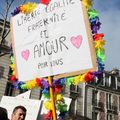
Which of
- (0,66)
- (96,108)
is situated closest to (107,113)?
(96,108)

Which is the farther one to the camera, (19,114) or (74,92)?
(74,92)

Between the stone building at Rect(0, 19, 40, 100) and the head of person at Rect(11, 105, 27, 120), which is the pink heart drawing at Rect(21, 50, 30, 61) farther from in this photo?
the stone building at Rect(0, 19, 40, 100)

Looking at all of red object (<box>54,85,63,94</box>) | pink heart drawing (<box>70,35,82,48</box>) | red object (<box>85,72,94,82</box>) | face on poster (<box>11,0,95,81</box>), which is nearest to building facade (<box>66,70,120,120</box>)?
red object (<box>54,85,63,94</box>)

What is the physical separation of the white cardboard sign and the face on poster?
3.25 ft

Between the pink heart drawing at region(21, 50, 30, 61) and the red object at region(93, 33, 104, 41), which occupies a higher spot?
the red object at region(93, 33, 104, 41)

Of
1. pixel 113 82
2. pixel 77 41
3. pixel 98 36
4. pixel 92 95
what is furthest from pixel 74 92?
pixel 77 41

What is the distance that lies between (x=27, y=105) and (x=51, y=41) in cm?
159

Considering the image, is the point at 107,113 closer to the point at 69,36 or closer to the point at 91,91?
the point at 91,91

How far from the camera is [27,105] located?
18.7 ft

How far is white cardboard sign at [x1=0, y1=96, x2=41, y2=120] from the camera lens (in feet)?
18.2

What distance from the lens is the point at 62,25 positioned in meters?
4.39

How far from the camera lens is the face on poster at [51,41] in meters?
4.14

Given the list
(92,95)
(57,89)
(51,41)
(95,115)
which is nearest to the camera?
(51,41)

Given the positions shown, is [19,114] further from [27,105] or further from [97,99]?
[97,99]
